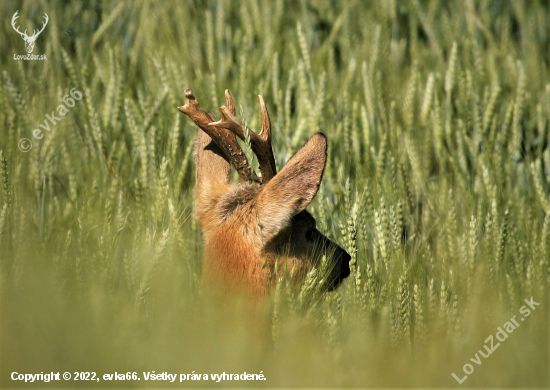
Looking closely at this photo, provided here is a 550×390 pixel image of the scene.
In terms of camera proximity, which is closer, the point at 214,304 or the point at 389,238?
the point at 214,304

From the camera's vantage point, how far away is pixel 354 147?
12.7ft

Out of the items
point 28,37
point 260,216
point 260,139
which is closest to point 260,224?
point 260,216

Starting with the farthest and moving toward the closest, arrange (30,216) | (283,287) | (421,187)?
1. (421,187)
2. (30,216)
3. (283,287)

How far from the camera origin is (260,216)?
237 centimetres

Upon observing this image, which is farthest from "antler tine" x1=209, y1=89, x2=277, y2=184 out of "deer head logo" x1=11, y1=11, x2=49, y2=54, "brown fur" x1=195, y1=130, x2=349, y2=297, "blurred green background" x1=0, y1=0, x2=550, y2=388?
"deer head logo" x1=11, y1=11, x2=49, y2=54

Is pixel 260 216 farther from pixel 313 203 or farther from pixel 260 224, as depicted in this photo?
pixel 313 203

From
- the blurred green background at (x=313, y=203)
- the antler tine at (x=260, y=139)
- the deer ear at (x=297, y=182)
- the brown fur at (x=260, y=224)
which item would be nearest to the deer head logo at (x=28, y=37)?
the blurred green background at (x=313, y=203)

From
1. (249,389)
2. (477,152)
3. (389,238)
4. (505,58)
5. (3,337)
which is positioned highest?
(505,58)

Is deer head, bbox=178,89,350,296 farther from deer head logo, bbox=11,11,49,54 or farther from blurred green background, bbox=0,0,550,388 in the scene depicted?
deer head logo, bbox=11,11,49,54

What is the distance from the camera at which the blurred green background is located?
1920 mm

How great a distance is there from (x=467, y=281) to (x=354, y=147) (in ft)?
4.91

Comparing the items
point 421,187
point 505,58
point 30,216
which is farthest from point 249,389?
point 505,58

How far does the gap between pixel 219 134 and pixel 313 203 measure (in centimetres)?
127

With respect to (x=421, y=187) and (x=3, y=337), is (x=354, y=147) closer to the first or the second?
(x=421, y=187)
